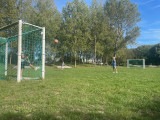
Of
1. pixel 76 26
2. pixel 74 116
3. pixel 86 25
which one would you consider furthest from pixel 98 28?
pixel 74 116

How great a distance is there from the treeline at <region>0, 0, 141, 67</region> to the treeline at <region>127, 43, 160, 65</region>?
1483 centimetres

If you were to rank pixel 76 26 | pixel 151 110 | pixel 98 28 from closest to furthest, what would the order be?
pixel 151 110 → pixel 76 26 → pixel 98 28

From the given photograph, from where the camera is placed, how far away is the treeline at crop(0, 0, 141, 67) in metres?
28.6

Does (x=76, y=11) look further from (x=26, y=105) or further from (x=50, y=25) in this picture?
(x=26, y=105)

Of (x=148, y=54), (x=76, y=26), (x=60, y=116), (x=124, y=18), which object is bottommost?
(x=60, y=116)

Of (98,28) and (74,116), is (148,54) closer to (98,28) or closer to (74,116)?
(98,28)

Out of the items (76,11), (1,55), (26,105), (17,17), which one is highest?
(76,11)

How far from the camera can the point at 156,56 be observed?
44844 mm

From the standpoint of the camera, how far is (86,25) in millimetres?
30109

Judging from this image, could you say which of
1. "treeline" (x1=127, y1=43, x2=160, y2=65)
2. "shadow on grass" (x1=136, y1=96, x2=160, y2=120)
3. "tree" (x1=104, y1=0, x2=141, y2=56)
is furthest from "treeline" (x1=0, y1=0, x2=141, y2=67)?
"shadow on grass" (x1=136, y1=96, x2=160, y2=120)

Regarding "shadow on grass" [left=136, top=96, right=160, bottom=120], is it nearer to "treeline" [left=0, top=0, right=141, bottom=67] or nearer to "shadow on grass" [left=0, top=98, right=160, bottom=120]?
"shadow on grass" [left=0, top=98, right=160, bottom=120]

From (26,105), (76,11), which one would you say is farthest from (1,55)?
(76,11)

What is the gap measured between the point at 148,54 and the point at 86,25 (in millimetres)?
29747

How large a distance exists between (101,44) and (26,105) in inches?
1232
